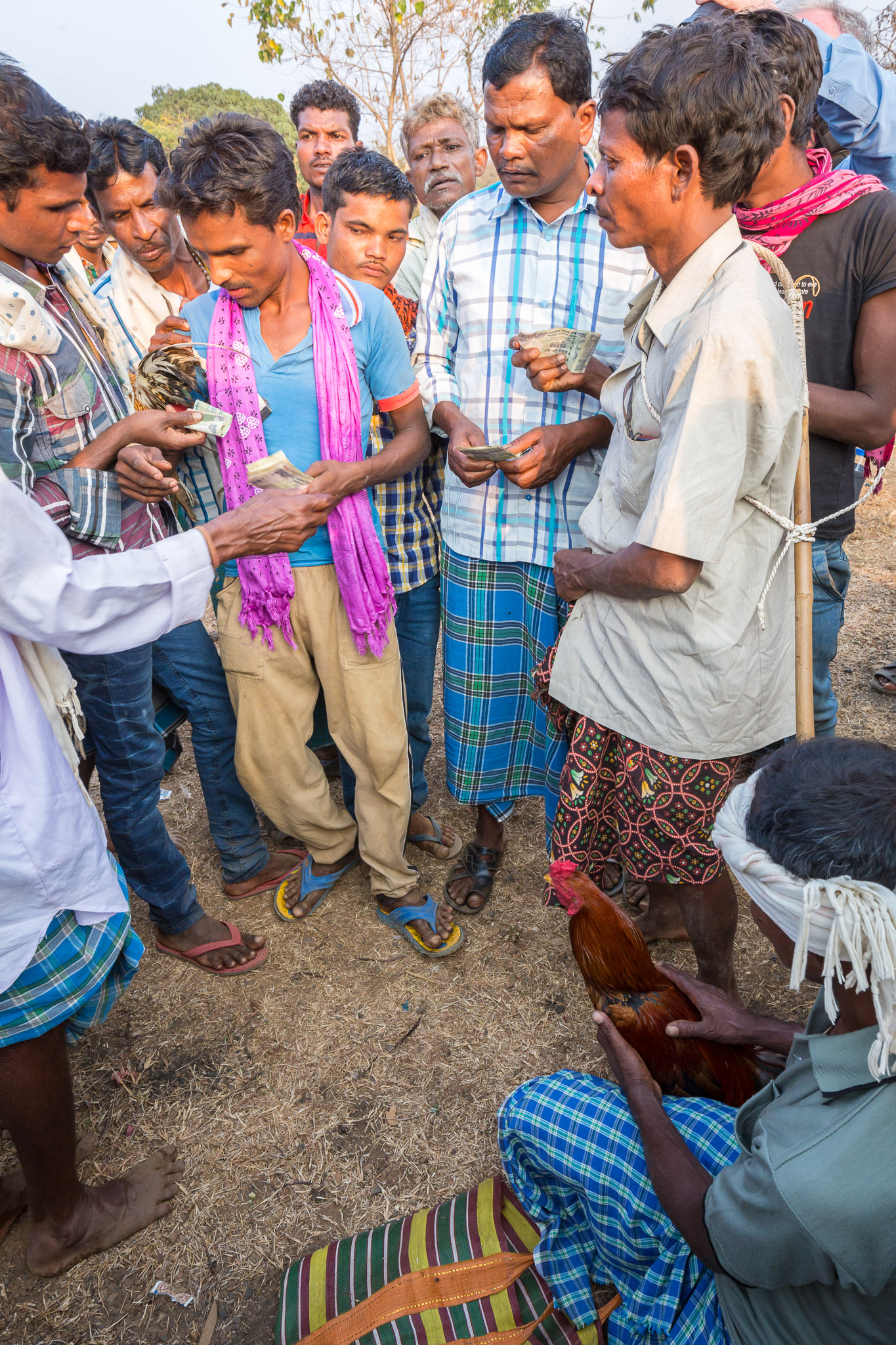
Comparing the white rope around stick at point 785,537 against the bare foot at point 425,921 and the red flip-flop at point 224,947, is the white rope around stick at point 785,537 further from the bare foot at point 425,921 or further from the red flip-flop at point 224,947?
the red flip-flop at point 224,947

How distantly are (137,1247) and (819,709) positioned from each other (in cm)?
268

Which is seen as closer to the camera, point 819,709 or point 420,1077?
point 420,1077

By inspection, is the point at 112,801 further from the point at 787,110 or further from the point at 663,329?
the point at 787,110

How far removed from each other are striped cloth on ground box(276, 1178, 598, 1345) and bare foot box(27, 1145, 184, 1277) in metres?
0.44

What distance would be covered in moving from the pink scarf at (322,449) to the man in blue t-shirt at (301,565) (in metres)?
0.04

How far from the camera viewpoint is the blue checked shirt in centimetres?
248

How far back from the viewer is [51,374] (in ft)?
7.06

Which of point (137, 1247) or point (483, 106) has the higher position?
point (483, 106)

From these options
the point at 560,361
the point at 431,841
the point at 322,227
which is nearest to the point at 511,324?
the point at 560,361

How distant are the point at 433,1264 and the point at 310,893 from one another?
147 centimetres

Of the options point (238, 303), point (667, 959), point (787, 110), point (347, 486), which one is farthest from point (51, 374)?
point (667, 959)

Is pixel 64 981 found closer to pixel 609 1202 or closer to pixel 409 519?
pixel 609 1202

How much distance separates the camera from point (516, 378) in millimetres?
2592

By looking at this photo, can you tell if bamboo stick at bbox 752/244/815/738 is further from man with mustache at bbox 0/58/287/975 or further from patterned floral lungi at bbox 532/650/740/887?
man with mustache at bbox 0/58/287/975
